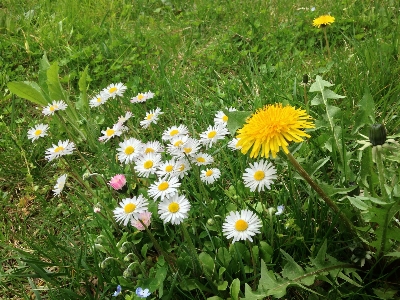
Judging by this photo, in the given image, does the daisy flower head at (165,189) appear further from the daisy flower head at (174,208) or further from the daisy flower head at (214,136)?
the daisy flower head at (214,136)

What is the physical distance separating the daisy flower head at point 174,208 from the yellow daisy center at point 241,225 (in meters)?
0.15

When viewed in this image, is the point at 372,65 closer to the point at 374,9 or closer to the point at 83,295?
the point at 374,9

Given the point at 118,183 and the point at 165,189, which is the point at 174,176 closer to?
the point at 165,189

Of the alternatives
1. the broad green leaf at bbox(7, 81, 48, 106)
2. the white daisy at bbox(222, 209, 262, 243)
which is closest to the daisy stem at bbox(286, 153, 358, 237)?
the white daisy at bbox(222, 209, 262, 243)

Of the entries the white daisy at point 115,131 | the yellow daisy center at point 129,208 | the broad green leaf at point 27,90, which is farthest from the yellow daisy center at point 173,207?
the broad green leaf at point 27,90

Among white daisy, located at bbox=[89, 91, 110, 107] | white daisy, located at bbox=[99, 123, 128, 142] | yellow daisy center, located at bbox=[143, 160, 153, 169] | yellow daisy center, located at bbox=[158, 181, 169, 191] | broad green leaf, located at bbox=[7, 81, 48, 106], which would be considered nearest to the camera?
yellow daisy center, located at bbox=[158, 181, 169, 191]

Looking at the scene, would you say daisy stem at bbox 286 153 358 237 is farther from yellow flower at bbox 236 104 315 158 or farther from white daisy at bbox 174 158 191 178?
white daisy at bbox 174 158 191 178

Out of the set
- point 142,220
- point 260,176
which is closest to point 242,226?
point 260,176

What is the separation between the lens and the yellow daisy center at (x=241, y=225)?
4.09 feet

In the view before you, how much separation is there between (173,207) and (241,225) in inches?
8.3

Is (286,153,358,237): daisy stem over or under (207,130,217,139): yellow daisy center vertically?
under

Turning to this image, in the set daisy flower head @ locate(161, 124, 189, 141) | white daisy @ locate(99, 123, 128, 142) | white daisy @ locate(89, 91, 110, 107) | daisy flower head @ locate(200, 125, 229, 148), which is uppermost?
white daisy @ locate(89, 91, 110, 107)

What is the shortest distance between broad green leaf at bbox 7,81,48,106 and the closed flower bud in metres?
1.82

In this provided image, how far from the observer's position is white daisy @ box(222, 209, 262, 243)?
48.4 inches
